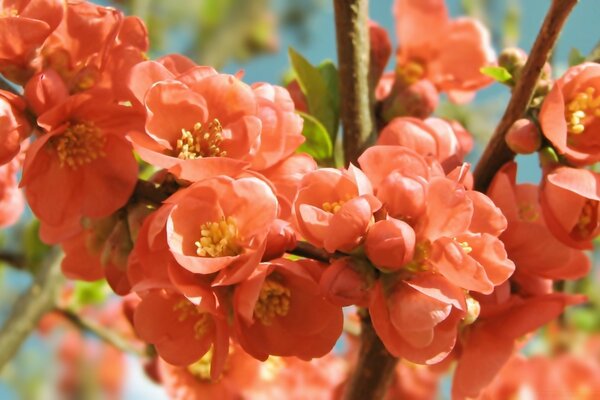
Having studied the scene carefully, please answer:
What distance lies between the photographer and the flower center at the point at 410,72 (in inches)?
54.4

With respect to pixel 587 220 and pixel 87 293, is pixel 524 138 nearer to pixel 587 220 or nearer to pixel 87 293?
pixel 587 220

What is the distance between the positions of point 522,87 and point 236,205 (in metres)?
0.34

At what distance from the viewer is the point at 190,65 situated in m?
1.03

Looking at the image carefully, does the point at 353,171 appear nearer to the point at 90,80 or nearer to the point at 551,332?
the point at 90,80

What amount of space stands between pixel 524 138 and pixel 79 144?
482 millimetres

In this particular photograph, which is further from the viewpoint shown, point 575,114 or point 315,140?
point 315,140

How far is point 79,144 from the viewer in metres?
1.04

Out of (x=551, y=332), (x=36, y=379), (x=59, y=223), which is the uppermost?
(x=59, y=223)

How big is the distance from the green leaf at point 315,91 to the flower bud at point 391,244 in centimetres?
41

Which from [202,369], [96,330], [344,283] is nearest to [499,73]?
[344,283]

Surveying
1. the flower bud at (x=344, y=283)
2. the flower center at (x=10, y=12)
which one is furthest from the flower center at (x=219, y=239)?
the flower center at (x=10, y=12)

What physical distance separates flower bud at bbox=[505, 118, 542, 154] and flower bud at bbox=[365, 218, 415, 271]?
0.66ft

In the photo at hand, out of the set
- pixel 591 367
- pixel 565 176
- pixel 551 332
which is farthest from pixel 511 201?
pixel 551 332

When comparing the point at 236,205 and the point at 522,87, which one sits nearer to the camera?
the point at 236,205
